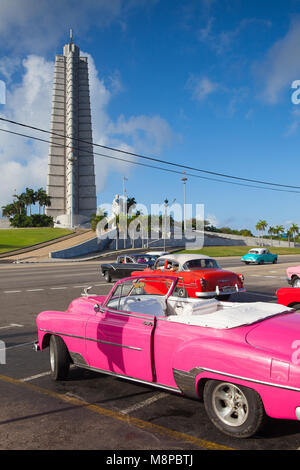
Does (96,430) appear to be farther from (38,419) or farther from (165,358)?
(165,358)

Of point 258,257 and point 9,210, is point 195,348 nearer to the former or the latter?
point 258,257

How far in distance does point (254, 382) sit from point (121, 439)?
1.38 meters

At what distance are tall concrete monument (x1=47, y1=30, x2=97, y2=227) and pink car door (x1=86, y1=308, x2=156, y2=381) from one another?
111000 millimetres

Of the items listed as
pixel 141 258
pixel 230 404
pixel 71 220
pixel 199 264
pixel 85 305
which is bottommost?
pixel 230 404

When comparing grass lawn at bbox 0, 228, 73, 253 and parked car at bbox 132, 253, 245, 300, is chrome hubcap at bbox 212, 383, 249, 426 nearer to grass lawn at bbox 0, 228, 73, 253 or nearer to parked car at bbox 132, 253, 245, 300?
parked car at bbox 132, 253, 245, 300

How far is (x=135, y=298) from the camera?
5.63 meters

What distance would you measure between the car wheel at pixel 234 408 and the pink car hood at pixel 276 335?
0.45 m

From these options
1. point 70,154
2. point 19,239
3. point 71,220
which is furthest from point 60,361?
point 70,154

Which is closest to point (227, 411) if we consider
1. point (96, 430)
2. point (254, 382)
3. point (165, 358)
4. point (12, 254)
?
point (254, 382)

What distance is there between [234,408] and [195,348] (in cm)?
67

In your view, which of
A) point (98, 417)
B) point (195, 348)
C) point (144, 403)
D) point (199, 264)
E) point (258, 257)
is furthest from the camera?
point (258, 257)

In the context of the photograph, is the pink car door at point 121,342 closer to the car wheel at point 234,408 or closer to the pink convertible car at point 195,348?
the pink convertible car at point 195,348

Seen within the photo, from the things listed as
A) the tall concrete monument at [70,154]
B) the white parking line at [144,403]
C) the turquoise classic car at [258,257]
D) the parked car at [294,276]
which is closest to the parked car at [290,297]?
the white parking line at [144,403]

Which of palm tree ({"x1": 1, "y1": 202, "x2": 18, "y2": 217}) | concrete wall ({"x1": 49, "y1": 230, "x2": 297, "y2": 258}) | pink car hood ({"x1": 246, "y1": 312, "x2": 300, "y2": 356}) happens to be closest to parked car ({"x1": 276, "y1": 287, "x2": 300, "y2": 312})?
pink car hood ({"x1": 246, "y1": 312, "x2": 300, "y2": 356})
